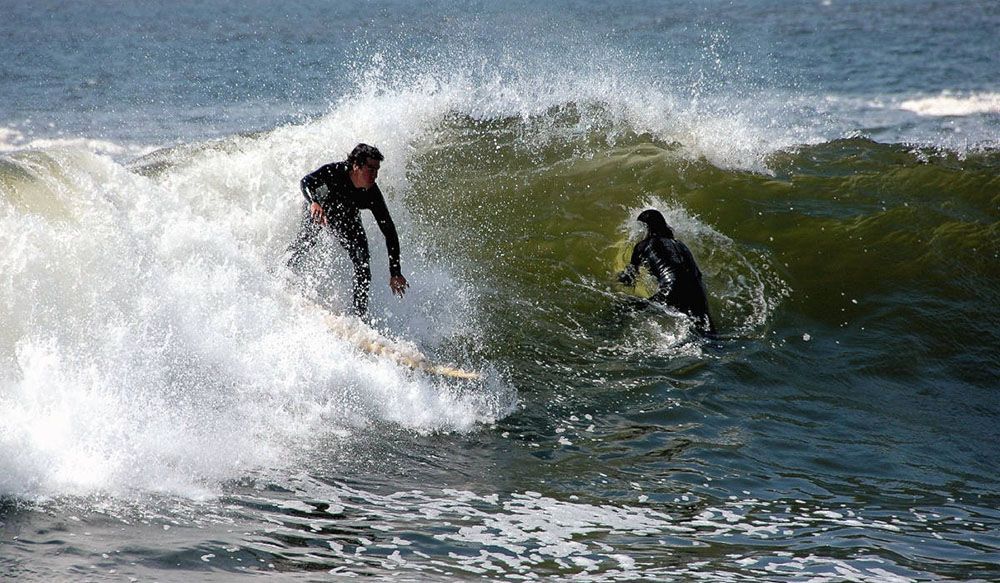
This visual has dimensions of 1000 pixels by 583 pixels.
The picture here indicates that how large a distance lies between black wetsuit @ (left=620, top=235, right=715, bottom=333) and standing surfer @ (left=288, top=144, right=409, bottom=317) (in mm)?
2371

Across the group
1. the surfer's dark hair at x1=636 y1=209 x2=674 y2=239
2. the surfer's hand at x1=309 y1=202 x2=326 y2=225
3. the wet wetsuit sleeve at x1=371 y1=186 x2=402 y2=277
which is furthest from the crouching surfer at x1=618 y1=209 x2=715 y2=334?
the surfer's hand at x1=309 y1=202 x2=326 y2=225

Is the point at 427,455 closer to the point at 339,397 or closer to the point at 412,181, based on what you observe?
the point at 339,397

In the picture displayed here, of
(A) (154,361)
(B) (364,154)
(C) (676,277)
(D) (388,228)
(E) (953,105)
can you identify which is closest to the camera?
(A) (154,361)

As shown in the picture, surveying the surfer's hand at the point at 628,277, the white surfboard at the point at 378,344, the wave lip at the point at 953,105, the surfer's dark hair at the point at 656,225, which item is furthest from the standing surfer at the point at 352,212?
the wave lip at the point at 953,105

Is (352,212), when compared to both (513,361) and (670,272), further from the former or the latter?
(670,272)

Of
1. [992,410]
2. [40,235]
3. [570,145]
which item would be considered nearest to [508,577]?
[40,235]

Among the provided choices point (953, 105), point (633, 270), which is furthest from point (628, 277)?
point (953, 105)

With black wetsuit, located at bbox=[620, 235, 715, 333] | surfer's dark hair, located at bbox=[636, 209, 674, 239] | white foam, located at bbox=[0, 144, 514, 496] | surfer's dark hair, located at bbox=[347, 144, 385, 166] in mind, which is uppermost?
surfer's dark hair, located at bbox=[347, 144, 385, 166]

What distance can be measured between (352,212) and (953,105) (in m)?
18.5

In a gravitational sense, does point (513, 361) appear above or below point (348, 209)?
below

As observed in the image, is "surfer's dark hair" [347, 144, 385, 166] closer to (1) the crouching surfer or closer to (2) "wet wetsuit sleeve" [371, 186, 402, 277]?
(2) "wet wetsuit sleeve" [371, 186, 402, 277]

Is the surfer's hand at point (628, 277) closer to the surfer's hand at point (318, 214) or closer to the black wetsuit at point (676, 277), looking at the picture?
the black wetsuit at point (676, 277)

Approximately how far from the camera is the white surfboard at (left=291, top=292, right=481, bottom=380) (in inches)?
311

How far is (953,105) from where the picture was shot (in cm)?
2294
